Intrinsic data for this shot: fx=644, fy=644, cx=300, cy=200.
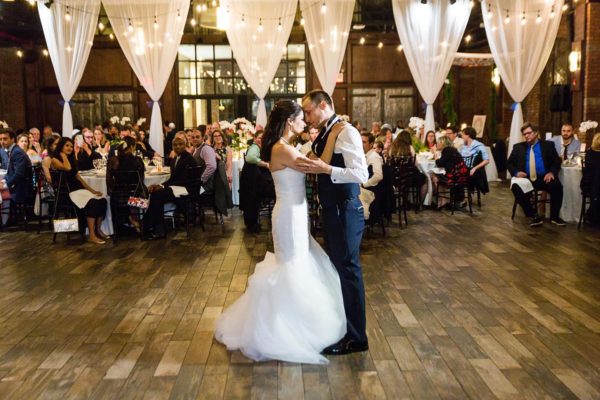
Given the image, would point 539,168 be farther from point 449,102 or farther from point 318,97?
point 449,102

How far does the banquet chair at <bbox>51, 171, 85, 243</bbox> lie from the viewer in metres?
7.05

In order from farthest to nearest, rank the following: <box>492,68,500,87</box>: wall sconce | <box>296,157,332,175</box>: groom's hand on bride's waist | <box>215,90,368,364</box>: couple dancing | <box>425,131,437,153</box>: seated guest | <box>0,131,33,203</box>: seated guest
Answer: <box>492,68,500,87</box>: wall sconce, <box>425,131,437,153</box>: seated guest, <box>0,131,33,203</box>: seated guest, <box>215,90,368,364</box>: couple dancing, <box>296,157,332,175</box>: groom's hand on bride's waist

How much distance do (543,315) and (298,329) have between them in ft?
5.84

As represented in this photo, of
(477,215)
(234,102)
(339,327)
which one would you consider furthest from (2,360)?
(234,102)

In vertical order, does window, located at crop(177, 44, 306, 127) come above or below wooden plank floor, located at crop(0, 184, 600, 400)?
above

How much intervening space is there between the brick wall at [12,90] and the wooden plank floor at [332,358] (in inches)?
363

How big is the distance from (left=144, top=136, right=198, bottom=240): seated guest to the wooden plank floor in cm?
32

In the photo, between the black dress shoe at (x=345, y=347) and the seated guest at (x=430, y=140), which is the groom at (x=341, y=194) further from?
the seated guest at (x=430, y=140)

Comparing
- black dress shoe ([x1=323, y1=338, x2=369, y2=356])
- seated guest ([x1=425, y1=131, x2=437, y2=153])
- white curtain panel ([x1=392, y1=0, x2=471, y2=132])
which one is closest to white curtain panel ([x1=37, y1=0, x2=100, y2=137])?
white curtain panel ([x1=392, y1=0, x2=471, y2=132])

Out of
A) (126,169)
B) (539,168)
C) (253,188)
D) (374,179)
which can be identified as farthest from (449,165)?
(126,169)

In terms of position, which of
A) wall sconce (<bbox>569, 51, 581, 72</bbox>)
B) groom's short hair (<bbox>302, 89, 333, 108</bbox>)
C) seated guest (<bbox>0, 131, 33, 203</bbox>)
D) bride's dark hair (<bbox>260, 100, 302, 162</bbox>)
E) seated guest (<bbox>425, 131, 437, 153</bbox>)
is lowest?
seated guest (<bbox>0, 131, 33, 203</bbox>)

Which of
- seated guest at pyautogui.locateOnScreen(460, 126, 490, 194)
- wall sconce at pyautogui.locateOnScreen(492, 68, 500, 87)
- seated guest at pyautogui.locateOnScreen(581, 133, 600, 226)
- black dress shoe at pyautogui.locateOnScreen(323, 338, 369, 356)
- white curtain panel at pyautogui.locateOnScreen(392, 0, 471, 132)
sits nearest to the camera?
black dress shoe at pyautogui.locateOnScreen(323, 338, 369, 356)

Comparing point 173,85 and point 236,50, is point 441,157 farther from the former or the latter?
point 173,85

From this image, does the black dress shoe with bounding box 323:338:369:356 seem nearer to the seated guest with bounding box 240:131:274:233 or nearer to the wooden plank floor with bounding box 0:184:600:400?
the wooden plank floor with bounding box 0:184:600:400
